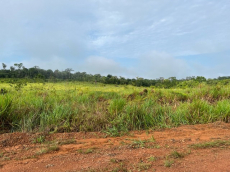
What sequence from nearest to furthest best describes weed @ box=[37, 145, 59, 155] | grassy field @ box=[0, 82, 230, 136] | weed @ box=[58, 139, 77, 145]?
weed @ box=[37, 145, 59, 155] < weed @ box=[58, 139, 77, 145] < grassy field @ box=[0, 82, 230, 136]

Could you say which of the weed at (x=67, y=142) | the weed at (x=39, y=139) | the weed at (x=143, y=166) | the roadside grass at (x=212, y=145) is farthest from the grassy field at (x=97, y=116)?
the weed at (x=143, y=166)

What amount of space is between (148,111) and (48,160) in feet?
10.2

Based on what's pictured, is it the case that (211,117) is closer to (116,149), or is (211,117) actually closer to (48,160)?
(116,149)

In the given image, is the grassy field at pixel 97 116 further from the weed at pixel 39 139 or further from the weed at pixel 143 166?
the weed at pixel 143 166

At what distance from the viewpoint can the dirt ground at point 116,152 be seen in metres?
2.54

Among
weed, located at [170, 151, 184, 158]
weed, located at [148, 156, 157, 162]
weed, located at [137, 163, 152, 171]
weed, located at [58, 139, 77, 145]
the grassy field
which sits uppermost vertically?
the grassy field

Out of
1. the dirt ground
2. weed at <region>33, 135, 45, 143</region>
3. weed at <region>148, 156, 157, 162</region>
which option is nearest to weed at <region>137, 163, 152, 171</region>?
the dirt ground

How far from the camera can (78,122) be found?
180 inches

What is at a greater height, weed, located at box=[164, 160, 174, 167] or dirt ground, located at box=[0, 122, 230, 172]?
weed, located at box=[164, 160, 174, 167]

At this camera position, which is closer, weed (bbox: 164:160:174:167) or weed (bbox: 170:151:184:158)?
weed (bbox: 164:160:174:167)

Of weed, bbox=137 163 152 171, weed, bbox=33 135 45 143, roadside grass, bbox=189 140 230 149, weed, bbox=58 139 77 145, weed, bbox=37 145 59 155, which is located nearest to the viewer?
weed, bbox=137 163 152 171

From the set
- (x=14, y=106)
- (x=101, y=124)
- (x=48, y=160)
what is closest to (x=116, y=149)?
(x=48, y=160)

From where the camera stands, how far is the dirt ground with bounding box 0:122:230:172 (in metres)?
2.54

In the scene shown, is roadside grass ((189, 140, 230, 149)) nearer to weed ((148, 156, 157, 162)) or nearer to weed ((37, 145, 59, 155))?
weed ((148, 156, 157, 162))
